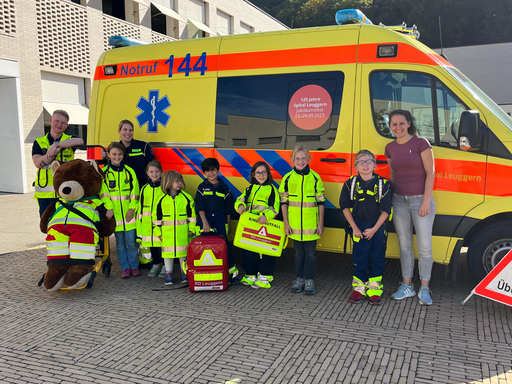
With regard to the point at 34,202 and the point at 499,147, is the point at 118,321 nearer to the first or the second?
the point at 499,147

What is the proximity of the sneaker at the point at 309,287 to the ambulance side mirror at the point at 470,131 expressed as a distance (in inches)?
80.4

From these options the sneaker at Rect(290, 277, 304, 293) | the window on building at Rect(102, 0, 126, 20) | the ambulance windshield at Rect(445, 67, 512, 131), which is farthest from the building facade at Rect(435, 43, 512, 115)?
the sneaker at Rect(290, 277, 304, 293)

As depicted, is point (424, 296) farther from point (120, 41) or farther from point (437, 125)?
point (120, 41)

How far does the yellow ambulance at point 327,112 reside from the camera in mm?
4078

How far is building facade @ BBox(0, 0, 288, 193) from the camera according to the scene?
42.0 feet

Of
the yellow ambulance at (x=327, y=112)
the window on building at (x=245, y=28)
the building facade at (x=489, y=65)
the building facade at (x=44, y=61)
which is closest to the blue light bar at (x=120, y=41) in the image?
the yellow ambulance at (x=327, y=112)

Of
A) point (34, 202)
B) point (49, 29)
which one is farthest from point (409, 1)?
point (34, 202)

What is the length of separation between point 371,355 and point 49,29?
47.2 ft

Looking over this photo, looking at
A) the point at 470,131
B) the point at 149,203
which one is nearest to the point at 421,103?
the point at 470,131

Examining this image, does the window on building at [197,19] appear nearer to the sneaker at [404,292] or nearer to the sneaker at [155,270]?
the sneaker at [155,270]

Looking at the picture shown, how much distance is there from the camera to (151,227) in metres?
4.96

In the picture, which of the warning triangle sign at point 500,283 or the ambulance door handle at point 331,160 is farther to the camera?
the ambulance door handle at point 331,160

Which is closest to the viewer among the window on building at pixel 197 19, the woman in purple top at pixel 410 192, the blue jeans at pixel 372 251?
the woman in purple top at pixel 410 192

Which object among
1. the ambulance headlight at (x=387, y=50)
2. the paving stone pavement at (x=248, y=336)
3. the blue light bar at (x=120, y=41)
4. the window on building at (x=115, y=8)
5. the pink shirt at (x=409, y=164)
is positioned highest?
the window on building at (x=115, y=8)
